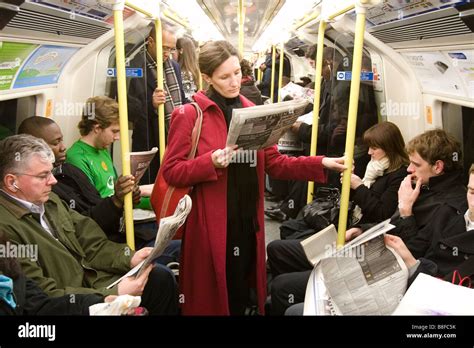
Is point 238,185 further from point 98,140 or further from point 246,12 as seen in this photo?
point 246,12

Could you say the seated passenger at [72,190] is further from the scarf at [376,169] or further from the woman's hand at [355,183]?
the scarf at [376,169]

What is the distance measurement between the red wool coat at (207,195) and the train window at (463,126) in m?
0.96

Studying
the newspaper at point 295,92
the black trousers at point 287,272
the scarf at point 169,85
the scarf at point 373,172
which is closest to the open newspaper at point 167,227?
the black trousers at point 287,272

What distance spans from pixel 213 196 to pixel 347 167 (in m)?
0.66

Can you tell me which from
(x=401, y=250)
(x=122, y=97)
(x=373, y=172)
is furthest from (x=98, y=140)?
(x=401, y=250)

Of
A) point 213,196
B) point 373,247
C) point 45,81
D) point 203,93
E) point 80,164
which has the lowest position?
point 373,247

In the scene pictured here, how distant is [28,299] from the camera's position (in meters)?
1.69

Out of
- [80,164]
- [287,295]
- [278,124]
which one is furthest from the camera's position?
[80,164]

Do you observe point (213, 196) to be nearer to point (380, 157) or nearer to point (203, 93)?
point (203, 93)

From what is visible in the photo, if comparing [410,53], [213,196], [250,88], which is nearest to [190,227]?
[213,196]

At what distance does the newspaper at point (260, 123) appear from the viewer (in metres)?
1.80

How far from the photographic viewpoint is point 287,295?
233cm

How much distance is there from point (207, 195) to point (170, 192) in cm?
19

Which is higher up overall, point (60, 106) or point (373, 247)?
point (60, 106)
